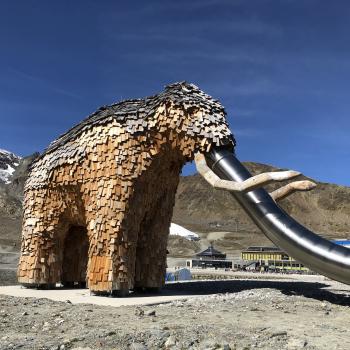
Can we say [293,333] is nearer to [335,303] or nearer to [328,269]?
[328,269]

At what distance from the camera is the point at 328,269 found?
707cm

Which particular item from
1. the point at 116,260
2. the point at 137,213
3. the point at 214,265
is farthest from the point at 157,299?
the point at 214,265

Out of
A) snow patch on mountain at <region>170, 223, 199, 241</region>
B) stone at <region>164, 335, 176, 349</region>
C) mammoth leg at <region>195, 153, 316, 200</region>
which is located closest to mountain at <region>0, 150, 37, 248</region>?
snow patch on mountain at <region>170, 223, 199, 241</region>

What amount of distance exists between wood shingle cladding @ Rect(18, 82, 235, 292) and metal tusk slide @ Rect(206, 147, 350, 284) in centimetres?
54

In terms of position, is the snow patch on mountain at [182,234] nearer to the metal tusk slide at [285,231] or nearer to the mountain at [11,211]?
the mountain at [11,211]

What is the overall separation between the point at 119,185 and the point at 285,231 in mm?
3691

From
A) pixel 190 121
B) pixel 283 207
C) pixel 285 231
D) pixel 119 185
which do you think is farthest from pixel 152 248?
pixel 283 207

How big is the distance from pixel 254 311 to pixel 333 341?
233cm

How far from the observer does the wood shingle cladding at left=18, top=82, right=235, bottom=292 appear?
31.8 feet

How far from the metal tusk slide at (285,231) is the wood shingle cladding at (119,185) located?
1.79ft

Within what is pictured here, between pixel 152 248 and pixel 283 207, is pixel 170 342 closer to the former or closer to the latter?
pixel 152 248

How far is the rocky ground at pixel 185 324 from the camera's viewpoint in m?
5.30

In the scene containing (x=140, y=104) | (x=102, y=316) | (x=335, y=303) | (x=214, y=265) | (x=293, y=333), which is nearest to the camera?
(x=293, y=333)

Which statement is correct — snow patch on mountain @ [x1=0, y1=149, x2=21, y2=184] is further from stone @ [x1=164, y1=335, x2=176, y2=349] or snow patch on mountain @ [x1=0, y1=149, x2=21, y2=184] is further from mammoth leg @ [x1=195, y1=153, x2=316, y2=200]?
stone @ [x1=164, y1=335, x2=176, y2=349]
